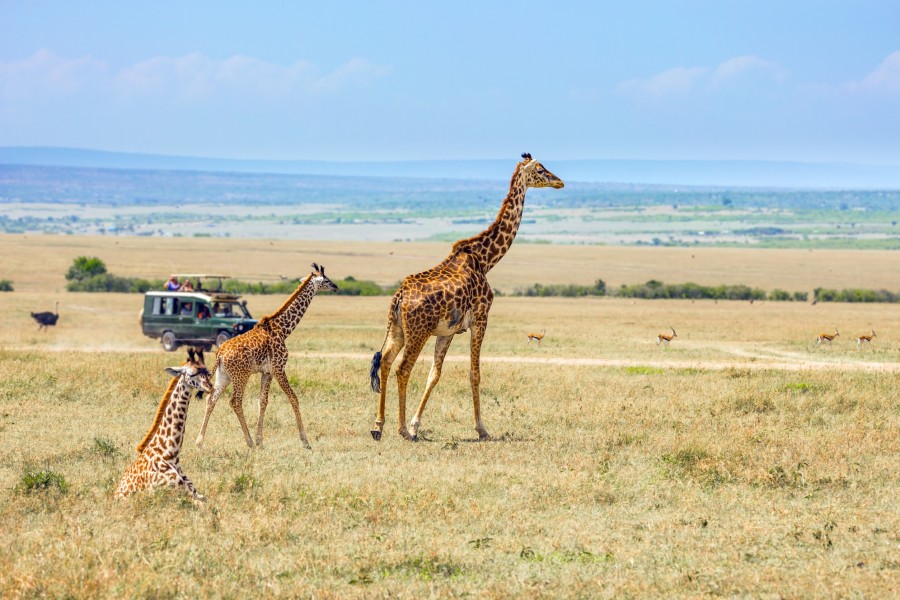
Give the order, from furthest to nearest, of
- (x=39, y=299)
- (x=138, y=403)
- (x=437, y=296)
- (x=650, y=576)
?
(x=39, y=299), (x=138, y=403), (x=437, y=296), (x=650, y=576)

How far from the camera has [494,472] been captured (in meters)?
13.8

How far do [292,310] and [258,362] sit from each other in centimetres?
120

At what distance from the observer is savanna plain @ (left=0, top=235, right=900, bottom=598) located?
9680mm

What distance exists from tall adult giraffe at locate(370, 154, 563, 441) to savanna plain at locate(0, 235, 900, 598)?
70 centimetres

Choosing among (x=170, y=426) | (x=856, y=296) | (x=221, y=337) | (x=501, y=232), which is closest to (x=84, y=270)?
(x=221, y=337)

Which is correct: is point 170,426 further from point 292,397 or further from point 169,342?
point 169,342

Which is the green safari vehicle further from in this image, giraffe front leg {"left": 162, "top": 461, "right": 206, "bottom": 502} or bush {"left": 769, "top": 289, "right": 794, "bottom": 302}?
bush {"left": 769, "top": 289, "right": 794, "bottom": 302}

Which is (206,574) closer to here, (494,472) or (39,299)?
(494,472)

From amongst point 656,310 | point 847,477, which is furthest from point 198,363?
point 656,310

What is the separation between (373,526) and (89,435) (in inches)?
256

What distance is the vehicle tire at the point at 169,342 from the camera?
105 feet

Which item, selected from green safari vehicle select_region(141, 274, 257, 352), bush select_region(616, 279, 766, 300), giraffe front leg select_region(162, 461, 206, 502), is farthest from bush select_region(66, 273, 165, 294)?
giraffe front leg select_region(162, 461, 206, 502)

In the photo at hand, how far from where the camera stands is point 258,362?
597 inches

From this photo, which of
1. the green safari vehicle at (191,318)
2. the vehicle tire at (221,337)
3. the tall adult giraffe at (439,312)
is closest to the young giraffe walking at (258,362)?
the tall adult giraffe at (439,312)
